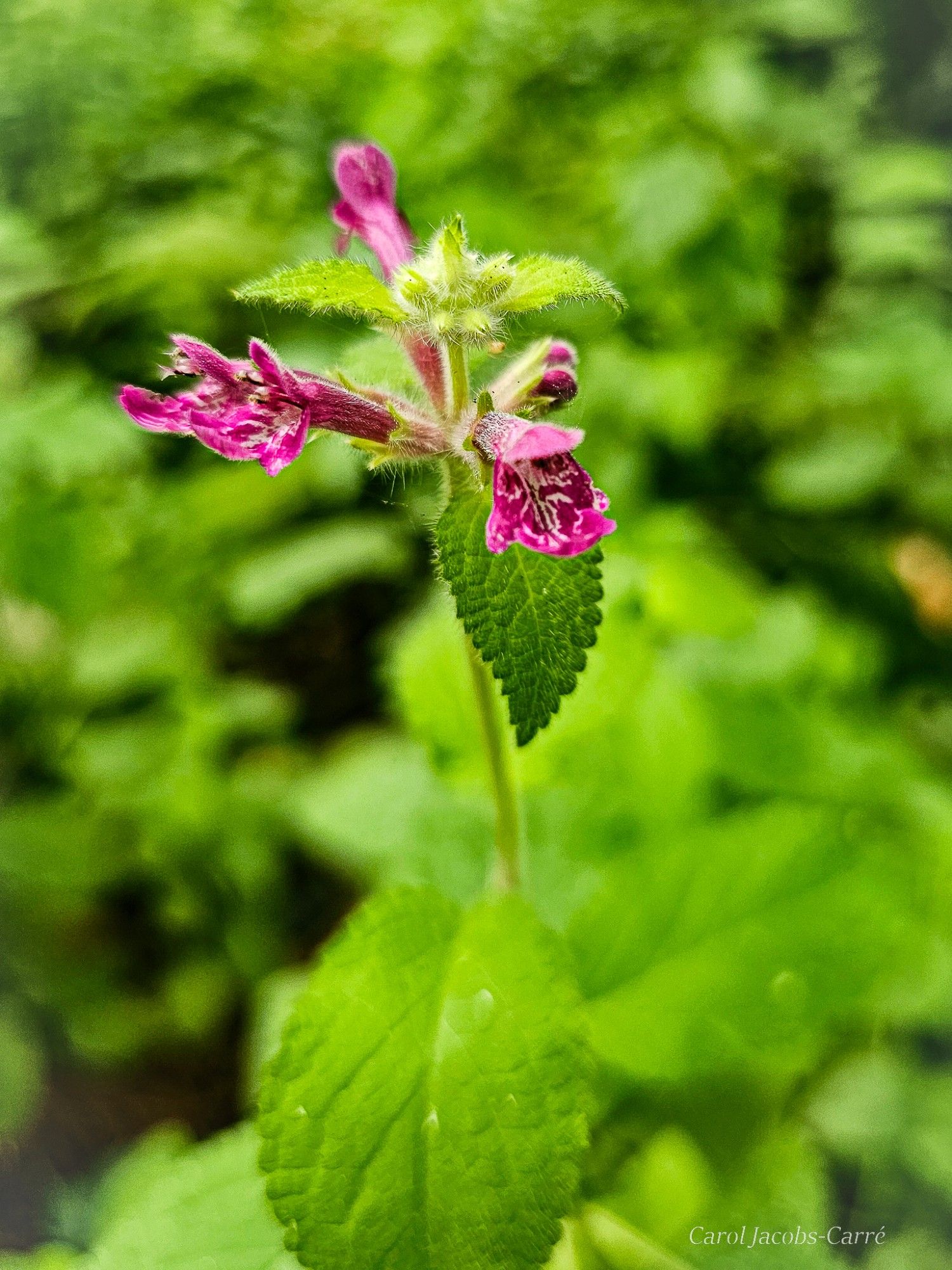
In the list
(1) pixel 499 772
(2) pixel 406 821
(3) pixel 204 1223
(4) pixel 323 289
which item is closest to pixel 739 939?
(1) pixel 499 772

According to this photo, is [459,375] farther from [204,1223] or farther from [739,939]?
[204,1223]

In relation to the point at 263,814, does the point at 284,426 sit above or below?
above

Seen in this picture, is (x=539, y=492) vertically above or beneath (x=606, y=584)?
above

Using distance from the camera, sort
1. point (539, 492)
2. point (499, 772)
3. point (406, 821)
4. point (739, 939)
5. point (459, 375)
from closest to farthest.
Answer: point (539, 492) < point (459, 375) < point (499, 772) < point (739, 939) < point (406, 821)

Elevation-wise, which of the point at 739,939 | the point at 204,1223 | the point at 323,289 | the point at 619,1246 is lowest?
the point at 619,1246

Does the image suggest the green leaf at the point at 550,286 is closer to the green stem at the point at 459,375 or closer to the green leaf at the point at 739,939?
the green stem at the point at 459,375

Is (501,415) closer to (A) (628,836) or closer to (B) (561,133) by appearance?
(A) (628,836)

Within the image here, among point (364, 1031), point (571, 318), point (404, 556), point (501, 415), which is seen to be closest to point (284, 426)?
point (501, 415)
